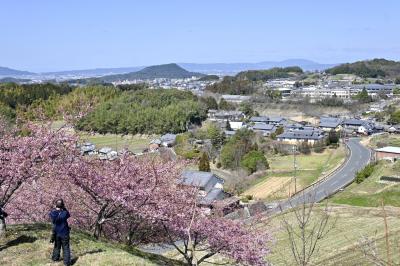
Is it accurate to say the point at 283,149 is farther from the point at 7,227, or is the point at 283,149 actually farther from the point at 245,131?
the point at 7,227

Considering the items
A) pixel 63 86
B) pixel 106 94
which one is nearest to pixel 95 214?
pixel 106 94

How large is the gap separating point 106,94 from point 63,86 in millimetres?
11624

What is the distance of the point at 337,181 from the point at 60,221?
32.2 metres

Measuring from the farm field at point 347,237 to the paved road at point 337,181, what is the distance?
2.25 m

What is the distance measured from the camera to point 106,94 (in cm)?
8494

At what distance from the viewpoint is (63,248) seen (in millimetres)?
8148

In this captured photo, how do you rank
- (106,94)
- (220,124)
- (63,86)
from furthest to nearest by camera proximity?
(63,86) → (106,94) → (220,124)

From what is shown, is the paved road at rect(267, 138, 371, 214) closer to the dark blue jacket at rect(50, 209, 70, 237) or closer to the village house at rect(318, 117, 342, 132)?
the village house at rect(318, 117, 342, 132)

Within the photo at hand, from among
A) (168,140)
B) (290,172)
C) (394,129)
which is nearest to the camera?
(290,172)

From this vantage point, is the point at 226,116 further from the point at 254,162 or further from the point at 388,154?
the point at 388,154

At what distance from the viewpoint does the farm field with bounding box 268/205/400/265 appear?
1681cm

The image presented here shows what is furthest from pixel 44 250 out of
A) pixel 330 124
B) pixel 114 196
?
pixel 330 124

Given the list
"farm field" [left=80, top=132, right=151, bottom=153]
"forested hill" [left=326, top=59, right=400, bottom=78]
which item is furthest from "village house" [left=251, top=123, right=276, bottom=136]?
"forested hill" [left=326, top=59, right=400, bottom=78]

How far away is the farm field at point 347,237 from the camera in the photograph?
662 inches
